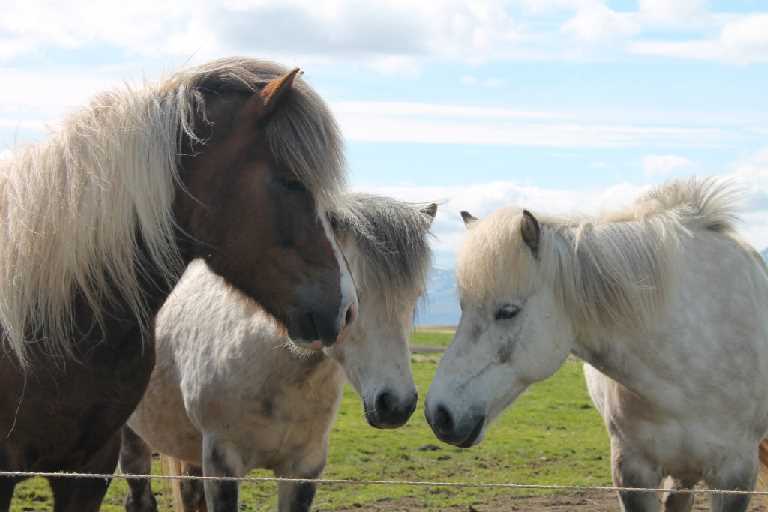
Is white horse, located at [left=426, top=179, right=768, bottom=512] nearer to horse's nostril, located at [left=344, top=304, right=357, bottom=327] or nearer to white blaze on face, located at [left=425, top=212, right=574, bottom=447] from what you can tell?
white blaze on face, located at [left=425, top=212, right=574, bottom=447]

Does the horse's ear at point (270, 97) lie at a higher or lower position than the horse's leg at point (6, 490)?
higher

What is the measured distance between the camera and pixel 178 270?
3.19m

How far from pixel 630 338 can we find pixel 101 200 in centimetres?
248

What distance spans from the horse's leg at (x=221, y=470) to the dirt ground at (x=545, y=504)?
2.96 meters

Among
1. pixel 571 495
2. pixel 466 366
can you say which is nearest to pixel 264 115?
pixel 466 366

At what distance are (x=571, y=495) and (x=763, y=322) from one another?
4.19 meters

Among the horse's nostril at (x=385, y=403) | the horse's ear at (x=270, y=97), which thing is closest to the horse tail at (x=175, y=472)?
the horse's nostril at (x=385, y=403)

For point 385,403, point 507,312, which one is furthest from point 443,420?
point 507,312

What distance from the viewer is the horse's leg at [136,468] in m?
6.70

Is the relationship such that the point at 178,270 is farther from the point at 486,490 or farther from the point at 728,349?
the point at 486,490

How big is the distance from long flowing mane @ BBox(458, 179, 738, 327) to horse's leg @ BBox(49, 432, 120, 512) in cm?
173

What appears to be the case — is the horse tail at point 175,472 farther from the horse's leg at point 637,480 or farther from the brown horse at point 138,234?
the brown horse at point 138,234

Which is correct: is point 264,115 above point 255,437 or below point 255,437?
above

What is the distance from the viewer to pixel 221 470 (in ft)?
16.4
